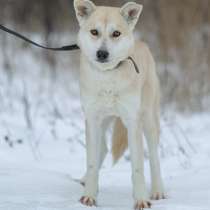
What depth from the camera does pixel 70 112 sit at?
10734 mm

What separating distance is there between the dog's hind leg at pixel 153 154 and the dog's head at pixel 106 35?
0.72 m

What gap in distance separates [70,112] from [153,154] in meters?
5.32

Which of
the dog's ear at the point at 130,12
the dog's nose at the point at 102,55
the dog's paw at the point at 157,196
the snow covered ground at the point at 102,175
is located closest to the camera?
the dog's nose at the point at 102,55

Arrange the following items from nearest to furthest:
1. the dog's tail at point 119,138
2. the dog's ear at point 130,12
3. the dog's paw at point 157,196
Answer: the dog's ear at point 130,12 < the dog's paw at point 157,196 < the dog's tail at point 119,138

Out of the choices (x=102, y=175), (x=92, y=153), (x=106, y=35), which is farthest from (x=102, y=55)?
(x=102, y=175)

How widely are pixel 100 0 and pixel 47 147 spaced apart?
5.40 metres

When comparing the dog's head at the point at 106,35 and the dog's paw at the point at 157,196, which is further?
the dog's paw at the point at 157,196

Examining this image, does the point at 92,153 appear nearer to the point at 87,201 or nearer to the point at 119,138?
the point at 87,201

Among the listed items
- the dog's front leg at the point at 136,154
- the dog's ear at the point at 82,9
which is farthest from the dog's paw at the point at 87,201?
the dog's ear at the point at 82,9

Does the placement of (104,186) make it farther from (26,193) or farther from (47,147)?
(47,147)

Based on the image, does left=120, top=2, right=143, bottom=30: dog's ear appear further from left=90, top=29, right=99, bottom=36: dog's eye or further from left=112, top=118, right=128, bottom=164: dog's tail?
left=112, top=118, right=128, bottom=164: dog's tail

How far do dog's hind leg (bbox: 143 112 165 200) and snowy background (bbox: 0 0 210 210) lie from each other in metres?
0.12

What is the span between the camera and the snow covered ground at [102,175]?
4.88 metres

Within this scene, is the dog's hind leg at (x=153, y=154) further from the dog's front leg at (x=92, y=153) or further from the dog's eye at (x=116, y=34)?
the dog's eye at (x=116, y=34)
